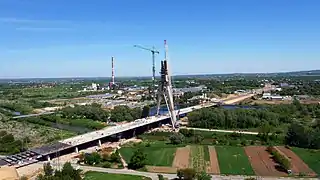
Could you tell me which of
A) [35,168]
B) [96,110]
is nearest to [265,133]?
[35,168]

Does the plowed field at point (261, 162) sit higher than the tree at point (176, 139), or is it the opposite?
the tree at point (176, 139)

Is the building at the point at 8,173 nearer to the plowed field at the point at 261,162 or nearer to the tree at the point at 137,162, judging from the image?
the tree at the point at 137,162

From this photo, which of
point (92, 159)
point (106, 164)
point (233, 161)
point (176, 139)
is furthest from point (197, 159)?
point (92, 159)

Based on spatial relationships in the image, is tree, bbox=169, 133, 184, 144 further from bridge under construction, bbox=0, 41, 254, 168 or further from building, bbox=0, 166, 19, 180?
building, bbox=0, 166, 19, 180

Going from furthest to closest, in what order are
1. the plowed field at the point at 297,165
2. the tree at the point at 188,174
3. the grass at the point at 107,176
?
the plowed field at the point at 297,165, the grass at the point at 107,176, the tree at the point at 188,174

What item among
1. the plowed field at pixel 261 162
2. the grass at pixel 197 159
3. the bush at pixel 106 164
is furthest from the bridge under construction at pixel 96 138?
the plowed field at pixel 261 162

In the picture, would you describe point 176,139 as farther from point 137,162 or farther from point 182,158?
point 137,162
